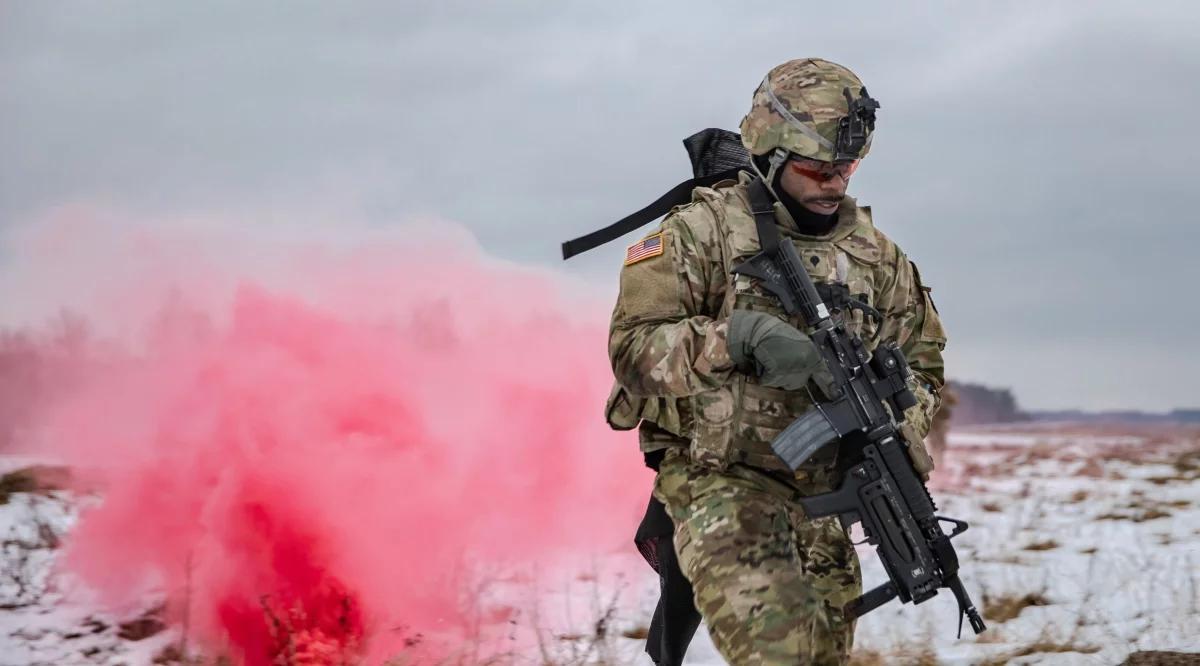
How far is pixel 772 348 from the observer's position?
3.22 m

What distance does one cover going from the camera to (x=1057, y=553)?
852cm

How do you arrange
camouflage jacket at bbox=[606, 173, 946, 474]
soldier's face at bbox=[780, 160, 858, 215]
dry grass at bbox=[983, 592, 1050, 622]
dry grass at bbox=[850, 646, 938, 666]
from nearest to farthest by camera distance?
camouflage jacket at bbox=[606, 173, 946, 474], soldier's face at bbox=[780, 160, 858, 215], dry grass at bbox=[850, 646, 938, 666], dry grass at bbox=[983, 592, 1050, 622]

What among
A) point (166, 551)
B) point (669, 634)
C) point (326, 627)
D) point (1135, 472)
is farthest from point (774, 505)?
point (1135, 472)

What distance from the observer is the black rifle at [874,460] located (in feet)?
11.2

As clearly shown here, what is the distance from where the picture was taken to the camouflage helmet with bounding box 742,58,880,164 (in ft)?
11.8

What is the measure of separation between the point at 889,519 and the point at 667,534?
75cm

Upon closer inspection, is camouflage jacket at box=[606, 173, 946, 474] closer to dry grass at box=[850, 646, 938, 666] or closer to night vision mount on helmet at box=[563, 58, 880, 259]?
night vision mount on helmet at box=[563, 58, 880, 259]

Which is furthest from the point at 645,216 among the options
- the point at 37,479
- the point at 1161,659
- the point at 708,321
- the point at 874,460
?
the point at 37,479

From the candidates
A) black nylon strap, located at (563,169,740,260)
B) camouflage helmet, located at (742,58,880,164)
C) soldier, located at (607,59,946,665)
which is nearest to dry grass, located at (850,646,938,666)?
soldier, located at (607,59,946,665)

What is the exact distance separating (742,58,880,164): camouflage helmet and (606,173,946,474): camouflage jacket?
0.63 feet

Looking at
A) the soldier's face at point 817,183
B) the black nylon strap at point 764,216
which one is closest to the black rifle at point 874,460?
the black nylon strap at point 764,216

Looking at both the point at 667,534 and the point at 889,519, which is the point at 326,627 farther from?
the point at 889,519

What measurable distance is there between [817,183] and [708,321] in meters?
0.57

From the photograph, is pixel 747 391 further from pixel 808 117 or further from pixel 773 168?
pixel 808 117
